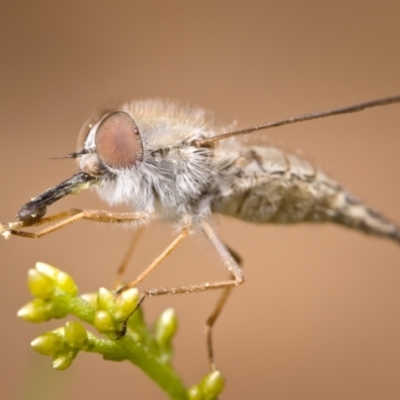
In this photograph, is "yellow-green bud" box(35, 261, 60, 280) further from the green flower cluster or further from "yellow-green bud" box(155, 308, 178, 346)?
"yellow-green bud" box(155, 308, 178, 346)

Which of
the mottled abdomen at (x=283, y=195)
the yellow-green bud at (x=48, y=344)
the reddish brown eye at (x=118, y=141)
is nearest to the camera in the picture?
the yellow-green bud at (x=48, y=344)

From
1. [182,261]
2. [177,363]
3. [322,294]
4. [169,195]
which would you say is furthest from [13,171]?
[169,195]

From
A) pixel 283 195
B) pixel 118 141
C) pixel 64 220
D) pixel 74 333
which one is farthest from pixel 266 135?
pixel 74 333

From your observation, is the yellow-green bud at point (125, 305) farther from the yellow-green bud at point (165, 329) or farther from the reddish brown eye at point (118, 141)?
the reddish brown eye at point (118, 141)

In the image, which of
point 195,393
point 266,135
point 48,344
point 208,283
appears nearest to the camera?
point 48,344

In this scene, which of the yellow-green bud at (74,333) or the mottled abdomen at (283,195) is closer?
the yellow-green bud at (74,333)

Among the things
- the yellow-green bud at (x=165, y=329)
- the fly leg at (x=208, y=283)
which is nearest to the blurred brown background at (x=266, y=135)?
the fly leg at (x=208, y=283)

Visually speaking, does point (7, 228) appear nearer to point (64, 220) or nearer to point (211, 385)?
point (64, 220)
